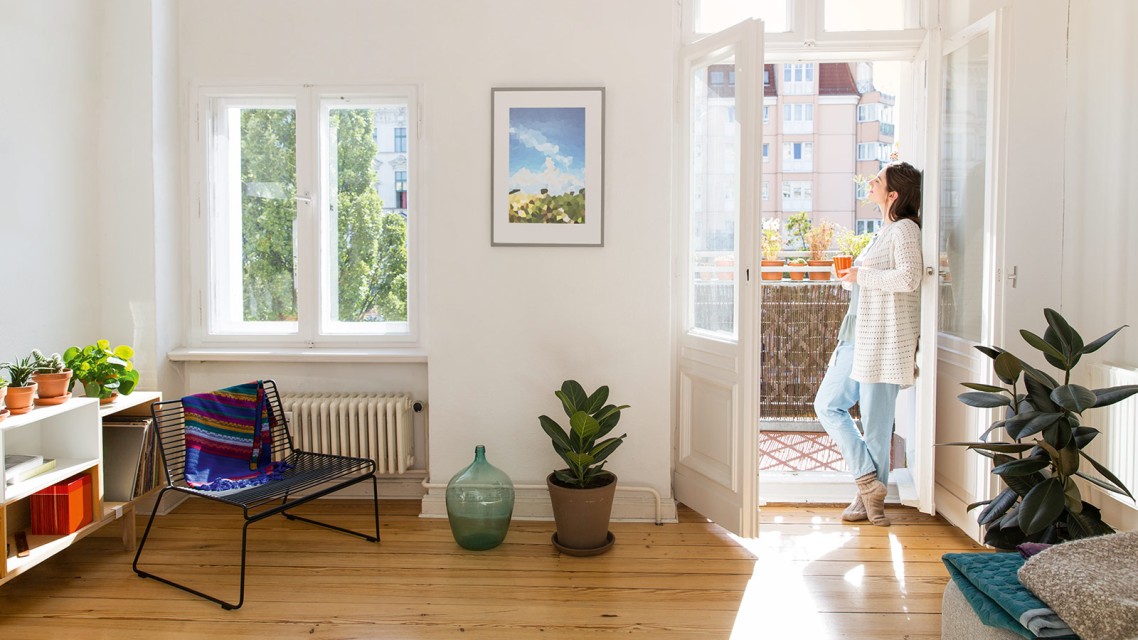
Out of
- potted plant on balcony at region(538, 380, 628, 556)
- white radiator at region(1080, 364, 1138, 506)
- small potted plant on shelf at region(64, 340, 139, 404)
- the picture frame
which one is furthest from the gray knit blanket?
small potted plant on shelf at region(64, 340, 139, 404)

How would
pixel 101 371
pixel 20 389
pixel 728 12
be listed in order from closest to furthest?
pixel 20 389 < pixel 101 371 < pixel 728 12

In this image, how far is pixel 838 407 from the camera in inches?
147

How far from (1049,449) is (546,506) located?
2.14m

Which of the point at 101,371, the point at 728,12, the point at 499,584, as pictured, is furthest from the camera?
the point at 728,12

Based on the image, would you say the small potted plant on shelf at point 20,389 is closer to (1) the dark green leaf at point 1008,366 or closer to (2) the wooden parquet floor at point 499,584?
(2) the wooden parquet floor at point 499,584

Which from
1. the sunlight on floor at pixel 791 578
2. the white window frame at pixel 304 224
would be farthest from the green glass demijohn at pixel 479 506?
the sunlight on floor at pixel 791 578

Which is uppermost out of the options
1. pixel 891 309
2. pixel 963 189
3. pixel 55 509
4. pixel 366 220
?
pixel 963 189

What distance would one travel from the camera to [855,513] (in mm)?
3721

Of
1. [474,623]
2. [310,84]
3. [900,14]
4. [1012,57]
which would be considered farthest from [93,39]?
[1012,57]

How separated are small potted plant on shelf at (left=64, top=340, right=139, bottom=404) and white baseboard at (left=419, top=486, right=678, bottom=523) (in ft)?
4.69

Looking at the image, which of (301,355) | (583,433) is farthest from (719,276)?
(301,355)

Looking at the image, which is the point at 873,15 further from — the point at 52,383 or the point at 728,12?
the point at 52,383

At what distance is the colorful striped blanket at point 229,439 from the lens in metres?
3.13

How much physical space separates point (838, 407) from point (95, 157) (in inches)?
148
